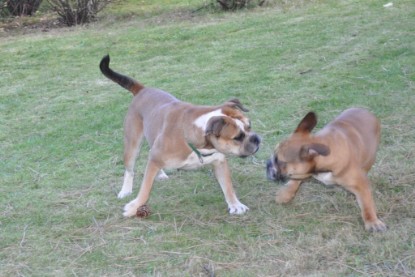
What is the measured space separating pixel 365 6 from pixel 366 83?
5.52 metres

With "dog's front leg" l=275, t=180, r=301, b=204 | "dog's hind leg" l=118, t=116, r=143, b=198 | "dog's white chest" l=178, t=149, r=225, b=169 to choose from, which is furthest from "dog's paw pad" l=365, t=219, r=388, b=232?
"dog's hind leg" l=118, t=116, r=143, b=198

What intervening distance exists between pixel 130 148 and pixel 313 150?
6.44 feet

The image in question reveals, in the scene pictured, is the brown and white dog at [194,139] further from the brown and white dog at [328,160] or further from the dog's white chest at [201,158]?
the brown and white dog at [328,160]

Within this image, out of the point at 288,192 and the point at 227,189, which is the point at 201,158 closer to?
the point at 227,189

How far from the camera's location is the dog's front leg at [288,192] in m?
5.37

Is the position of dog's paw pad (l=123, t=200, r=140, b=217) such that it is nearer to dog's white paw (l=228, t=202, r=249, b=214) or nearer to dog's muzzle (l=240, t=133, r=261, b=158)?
dog's white paw (l=228, t=202, r=249, b=214)

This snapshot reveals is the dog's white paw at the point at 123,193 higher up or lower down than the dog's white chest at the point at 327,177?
lower down

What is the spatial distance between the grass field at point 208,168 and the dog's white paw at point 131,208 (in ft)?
0.24

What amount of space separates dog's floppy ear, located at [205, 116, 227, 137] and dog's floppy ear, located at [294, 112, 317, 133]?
23.2 inches

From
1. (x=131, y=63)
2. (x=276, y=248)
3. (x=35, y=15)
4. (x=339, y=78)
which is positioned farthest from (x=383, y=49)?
(x=35, y=15)

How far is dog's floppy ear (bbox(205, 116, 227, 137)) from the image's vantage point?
5.02m

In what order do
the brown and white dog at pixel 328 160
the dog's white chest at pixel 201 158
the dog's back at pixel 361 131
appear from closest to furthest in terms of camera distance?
the brown and white dog at pixel 328 160
the dog's back at pixel 361 131
the dog's white chest at pixel 201 158

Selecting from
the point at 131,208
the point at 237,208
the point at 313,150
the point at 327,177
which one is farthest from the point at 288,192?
the point at 131,208

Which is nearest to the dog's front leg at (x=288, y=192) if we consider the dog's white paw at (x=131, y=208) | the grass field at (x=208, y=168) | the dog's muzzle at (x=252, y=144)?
the grass field at (x=208, y=168)
